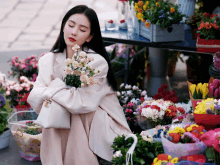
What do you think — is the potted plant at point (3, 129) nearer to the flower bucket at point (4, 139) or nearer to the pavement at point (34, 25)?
the flower bucket at point (4, 139)

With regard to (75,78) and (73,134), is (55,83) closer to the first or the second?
(75,78)

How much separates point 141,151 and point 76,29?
4.32ft

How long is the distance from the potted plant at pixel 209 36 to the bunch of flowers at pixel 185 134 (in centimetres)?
155

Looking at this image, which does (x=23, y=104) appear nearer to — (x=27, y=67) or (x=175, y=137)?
(x=27, y=67)

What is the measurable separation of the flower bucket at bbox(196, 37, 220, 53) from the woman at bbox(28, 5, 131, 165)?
39.7 inches

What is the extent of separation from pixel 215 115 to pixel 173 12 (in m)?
2.01

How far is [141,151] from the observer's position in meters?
1.96

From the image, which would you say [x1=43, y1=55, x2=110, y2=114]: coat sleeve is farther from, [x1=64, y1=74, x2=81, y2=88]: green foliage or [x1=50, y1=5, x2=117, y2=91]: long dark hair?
[x1=50, y1=5, x2=117, y2=91]: long dark hair

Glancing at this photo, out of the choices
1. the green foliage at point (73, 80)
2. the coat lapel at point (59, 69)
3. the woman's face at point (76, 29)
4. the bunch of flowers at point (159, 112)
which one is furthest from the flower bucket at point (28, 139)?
the bunch of flowers at point (159, 112)

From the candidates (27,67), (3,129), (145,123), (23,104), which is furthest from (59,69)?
(27,67)

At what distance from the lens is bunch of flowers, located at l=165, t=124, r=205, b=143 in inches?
68.3

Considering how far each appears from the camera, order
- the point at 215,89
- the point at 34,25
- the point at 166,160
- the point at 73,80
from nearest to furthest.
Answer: the point at 166,160, the point at 215,89, the point at 73,80, the point at 34,25

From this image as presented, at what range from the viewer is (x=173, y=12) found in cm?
359

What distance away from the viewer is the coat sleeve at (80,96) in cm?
244
